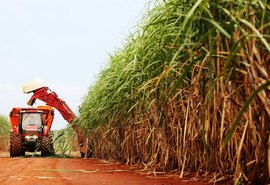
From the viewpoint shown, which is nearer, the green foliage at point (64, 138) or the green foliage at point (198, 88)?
the green foliage at point (198, 88)

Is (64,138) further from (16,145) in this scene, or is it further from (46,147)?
(16,145)

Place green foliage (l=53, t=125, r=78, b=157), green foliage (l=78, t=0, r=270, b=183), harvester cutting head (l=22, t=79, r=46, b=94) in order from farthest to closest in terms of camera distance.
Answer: harvester cutting head (l=22, t=79, r=46, b=94), green foliage (l=53, t=125, r=78, b=157), green foliage (l=78, t=0, r=270, b=183)

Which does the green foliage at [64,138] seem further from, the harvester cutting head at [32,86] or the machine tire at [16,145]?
the harvester cutting head at [32,86]

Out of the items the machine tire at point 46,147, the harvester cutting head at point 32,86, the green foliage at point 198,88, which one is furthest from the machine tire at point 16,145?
the green foliage at point 198,88

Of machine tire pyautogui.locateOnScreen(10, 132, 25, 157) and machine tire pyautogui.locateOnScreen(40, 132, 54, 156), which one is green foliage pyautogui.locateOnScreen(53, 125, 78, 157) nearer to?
machine tire pyautogui.locateOnScreen(40, 132, 54, 156)

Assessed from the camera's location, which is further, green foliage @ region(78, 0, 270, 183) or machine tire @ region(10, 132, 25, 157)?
machine tire @ region(10, 132, 25, 157)

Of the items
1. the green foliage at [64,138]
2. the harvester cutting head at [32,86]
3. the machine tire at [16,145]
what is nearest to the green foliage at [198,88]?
the green foliage at [64,138]

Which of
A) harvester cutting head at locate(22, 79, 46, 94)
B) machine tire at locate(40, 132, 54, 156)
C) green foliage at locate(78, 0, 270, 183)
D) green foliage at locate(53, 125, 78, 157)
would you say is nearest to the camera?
green foliage at locate(78, 0, 270, 183)

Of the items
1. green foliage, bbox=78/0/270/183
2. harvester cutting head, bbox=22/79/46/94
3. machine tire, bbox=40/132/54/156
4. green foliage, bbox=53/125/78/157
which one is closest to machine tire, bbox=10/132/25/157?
machine tire, bbox=40/132/54/156

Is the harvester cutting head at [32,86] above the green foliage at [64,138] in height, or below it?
above

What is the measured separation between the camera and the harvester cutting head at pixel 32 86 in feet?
43.4

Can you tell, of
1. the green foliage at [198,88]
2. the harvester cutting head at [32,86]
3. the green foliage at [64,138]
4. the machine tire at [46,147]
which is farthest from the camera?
the harvester cutting head at [32,86]

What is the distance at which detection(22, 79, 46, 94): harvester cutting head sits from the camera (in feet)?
43.4

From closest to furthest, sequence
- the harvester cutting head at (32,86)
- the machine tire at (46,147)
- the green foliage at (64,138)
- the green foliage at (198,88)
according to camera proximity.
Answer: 1. the green foliage at (198,88)
2. the green foliage at (64,138)
3. the machine tire at (46,147)
4. the harvester cutting head at (32,86)
